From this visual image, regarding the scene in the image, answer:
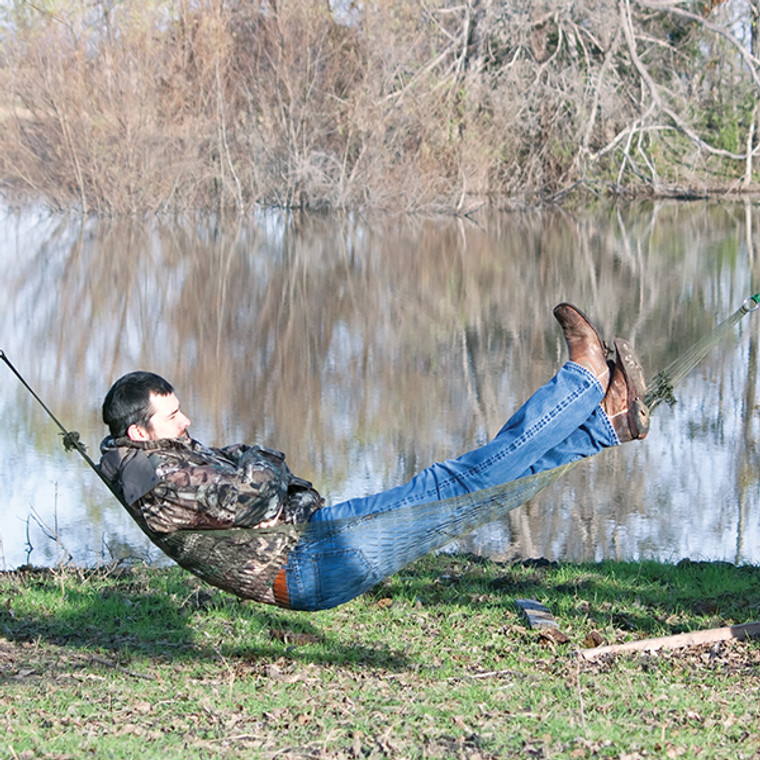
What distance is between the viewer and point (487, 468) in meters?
3.58

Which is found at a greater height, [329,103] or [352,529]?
[329,103]

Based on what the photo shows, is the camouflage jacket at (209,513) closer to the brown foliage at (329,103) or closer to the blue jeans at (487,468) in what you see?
the blue jeans at (487,468)

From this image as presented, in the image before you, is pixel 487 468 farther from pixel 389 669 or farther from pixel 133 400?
pixel 133 400

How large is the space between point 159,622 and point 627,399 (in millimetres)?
1914

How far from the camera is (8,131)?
Result: 866 inches

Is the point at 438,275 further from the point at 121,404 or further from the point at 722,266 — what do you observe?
the point at 121,404

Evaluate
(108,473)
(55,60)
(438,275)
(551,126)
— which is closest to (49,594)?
(108,473)

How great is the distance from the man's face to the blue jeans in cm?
52

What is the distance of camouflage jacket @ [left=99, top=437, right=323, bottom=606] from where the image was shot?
133 inches

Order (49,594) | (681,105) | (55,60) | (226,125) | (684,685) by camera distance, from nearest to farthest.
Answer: (684,685)
(49,594)
(55,60)
(226,125)
(681,105)

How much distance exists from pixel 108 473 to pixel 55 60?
1962 cm

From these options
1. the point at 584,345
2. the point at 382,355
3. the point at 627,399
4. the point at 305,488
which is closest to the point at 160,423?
the point at 305,488

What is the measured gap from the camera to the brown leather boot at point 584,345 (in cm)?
365

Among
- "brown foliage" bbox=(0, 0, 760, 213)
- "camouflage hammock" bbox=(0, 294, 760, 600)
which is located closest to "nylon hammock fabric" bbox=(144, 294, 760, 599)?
"camouflage hammock" bbox=(0, 294, 760, 600)
